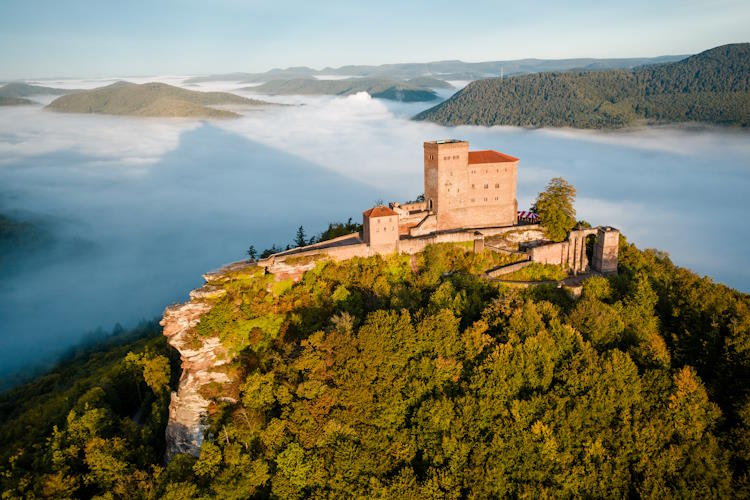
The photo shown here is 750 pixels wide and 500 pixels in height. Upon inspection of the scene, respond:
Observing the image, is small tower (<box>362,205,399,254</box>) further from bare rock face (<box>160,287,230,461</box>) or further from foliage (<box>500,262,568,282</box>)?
bare rock face (<box>160,287,230,461</box>)

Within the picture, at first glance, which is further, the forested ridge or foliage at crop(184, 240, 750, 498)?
the forested ridge

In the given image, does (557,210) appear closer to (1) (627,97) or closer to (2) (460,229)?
(2) (460,229)

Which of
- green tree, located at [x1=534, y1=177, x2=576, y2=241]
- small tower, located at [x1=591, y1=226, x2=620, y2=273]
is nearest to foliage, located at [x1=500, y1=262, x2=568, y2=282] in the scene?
green tree, located at [x1=534, y1=177, x2=576, y2=241]

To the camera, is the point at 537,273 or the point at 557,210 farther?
the point at 557,210

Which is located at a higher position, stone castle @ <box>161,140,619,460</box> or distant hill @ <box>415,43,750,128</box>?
distant hill @ <box>415,43,750,128</box>

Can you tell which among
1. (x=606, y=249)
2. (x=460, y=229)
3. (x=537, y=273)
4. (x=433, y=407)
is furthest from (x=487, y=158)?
(x=433, y=407)

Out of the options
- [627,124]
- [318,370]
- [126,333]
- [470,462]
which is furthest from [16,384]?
[627,124]
